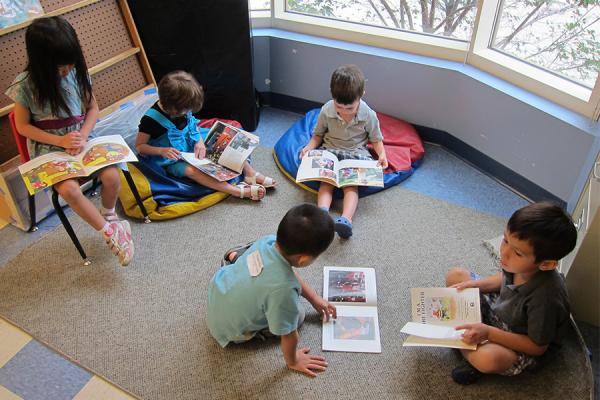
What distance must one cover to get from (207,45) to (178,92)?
65 centimetres

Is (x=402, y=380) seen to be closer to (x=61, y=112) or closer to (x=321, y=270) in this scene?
(x=321, y=270)

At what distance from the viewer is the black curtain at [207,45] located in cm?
272

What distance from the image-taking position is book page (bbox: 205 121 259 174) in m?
2.54

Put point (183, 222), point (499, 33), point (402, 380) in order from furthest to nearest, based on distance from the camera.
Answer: point (499, 33) → point (183, 222) → point (402, 380)

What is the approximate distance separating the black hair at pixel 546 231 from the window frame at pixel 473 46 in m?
1.02

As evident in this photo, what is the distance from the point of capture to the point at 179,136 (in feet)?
8.25

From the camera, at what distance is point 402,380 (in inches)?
68.2

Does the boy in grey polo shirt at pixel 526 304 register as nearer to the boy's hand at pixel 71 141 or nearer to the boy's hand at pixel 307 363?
the boy's hand at pixel 307 363

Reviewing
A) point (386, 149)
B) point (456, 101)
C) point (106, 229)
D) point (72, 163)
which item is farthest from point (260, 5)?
point (106, 229)

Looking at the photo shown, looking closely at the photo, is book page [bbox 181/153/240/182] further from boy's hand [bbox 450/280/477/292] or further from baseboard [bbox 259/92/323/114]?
boy's hand [bbox 450/280/477/292]

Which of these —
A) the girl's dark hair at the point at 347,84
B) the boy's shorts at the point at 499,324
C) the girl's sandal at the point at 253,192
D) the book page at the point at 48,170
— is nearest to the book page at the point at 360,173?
the girl's dark hair at the point at 347,84

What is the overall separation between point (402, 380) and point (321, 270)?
0.59 meters

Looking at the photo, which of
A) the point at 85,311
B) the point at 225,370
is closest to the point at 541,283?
the point at 225,370

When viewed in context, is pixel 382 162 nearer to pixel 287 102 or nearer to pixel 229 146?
pixel 229 146
